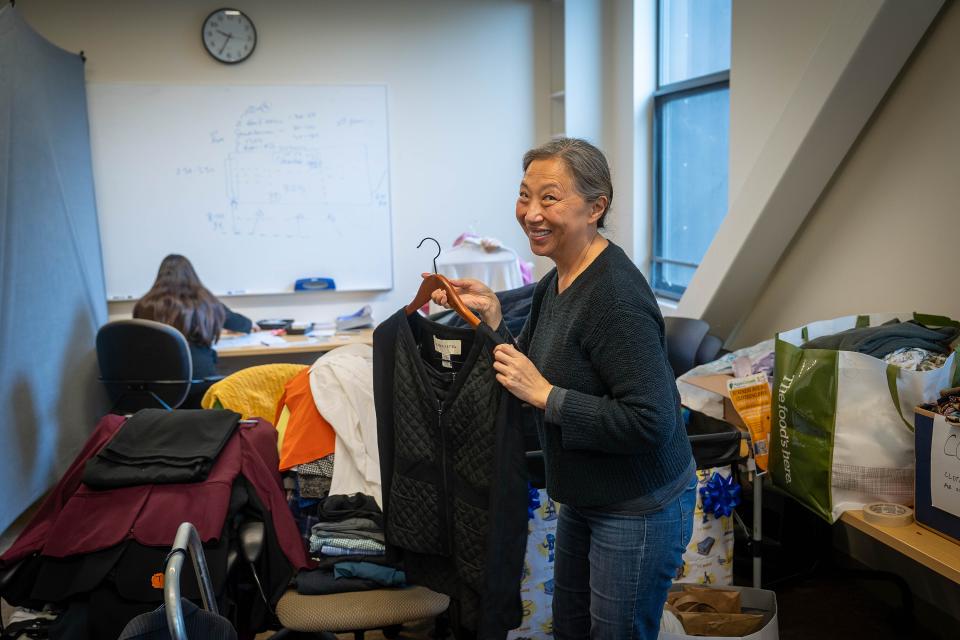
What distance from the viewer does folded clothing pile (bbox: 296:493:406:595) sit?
6.50 feet

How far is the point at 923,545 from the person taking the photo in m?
1.62

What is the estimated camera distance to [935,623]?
2.42 meters

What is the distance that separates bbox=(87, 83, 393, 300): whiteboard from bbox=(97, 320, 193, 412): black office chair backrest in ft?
4.10

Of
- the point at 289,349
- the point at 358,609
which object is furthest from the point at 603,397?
the point at 289,349

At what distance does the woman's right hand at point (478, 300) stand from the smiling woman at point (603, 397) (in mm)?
256

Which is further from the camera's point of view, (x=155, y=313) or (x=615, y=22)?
(x=615, y=22)

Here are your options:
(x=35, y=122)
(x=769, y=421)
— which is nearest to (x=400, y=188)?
(x=35, y=122)

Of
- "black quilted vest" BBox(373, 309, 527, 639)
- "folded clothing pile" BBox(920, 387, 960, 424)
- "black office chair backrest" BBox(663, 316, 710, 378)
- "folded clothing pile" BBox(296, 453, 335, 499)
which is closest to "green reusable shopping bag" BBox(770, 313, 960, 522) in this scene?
"folded clothing pile" BBox(920, 387, 960, 424)

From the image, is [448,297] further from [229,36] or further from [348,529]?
[229,36]

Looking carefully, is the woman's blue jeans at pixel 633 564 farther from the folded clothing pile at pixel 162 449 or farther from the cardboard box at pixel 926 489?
the folded clothing pile at pixel 162 449

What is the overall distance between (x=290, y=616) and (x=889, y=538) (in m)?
1.40

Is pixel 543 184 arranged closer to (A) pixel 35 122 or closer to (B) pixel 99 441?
(B) pixel 99 441

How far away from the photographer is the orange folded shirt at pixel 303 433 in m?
2.19

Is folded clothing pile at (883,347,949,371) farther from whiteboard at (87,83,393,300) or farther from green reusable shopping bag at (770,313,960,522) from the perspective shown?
whiteboard at (87,83,393,300)
